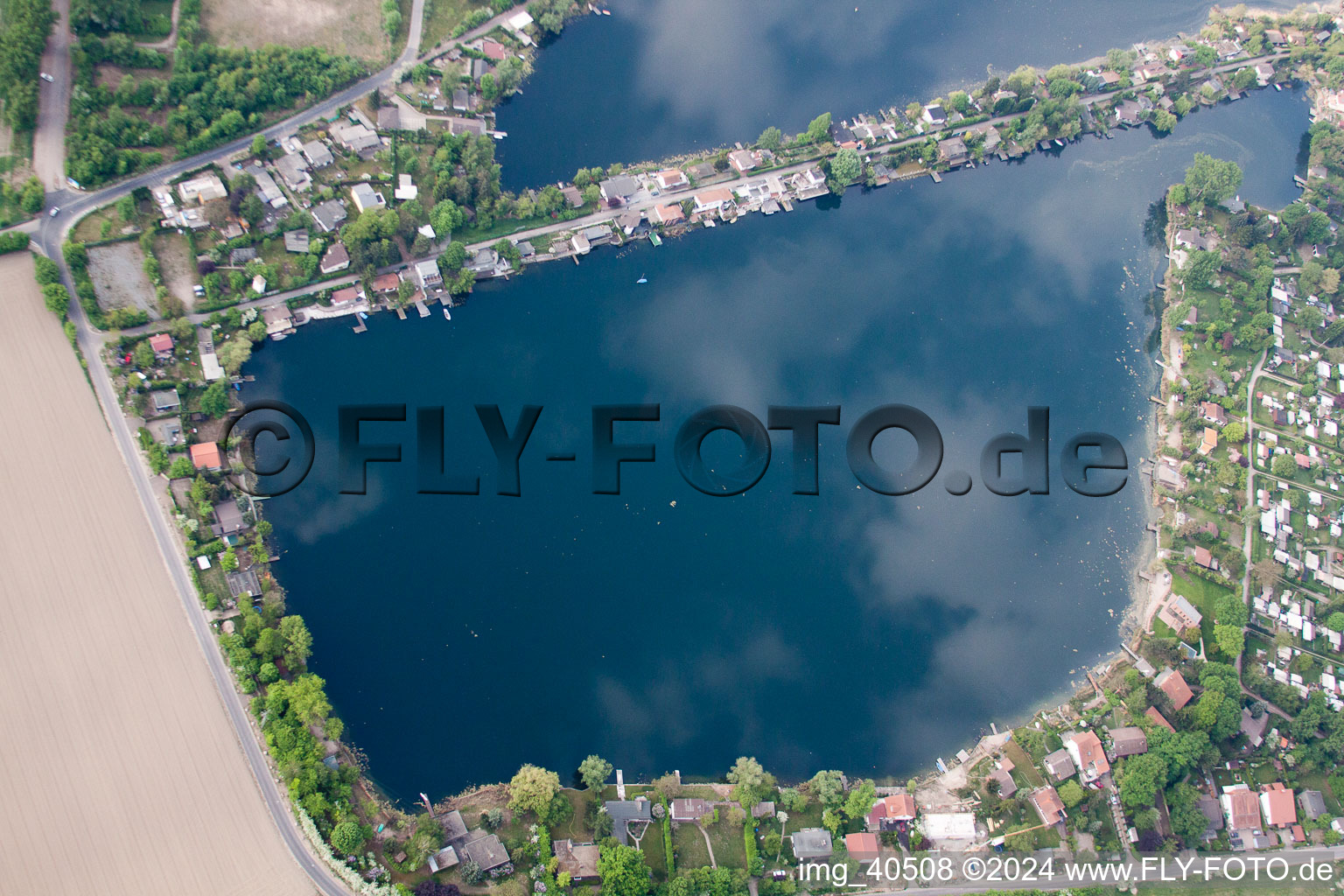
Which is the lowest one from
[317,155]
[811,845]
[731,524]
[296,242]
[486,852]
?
[811,845]

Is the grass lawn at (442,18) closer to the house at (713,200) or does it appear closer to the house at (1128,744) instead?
the house at (713,200)

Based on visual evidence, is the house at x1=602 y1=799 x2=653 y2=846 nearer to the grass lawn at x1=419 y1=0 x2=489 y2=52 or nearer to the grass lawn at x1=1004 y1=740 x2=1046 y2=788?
the grass lawn at x1=1004 y1=740 x2=1046 y2=788

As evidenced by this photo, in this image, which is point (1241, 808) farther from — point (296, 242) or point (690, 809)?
point (296, 242)

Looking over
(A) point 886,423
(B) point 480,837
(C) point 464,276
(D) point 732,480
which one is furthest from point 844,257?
(B) point 480,837

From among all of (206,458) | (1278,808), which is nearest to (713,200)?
(206,458)

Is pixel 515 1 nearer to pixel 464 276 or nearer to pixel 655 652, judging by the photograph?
pixel 464 276

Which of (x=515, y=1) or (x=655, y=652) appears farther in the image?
(x=515, y=1)
